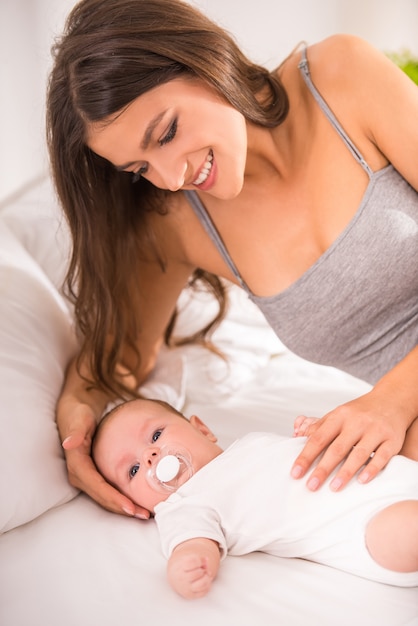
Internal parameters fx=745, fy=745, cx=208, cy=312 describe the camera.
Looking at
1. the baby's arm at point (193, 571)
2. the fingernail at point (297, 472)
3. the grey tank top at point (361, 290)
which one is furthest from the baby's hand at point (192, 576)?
the grey tank top at point (361, 290)

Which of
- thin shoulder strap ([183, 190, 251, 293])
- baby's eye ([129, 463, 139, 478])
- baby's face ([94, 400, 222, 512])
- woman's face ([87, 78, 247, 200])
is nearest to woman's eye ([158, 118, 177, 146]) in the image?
woman's face ([87, 78, 247, 200])

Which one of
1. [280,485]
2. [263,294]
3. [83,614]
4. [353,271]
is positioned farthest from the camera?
[263,294]

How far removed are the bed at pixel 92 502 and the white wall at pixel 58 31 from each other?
0.32 metres

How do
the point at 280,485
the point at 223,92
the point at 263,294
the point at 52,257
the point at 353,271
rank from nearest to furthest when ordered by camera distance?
the point at 280,485 → the point at 223,92 → the point at 353,271 → the point at 263,294 → the point at 52,257

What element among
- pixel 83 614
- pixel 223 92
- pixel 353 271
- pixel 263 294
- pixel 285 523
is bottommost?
pixel 83 614

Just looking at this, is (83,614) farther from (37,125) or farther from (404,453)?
(37,125)

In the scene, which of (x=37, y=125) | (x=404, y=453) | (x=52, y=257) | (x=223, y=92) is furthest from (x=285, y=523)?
(x=37, y=125)

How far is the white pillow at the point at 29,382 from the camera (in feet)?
4.62

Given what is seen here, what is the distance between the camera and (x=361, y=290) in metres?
1.54

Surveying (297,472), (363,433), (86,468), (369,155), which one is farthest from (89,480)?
(369,155)

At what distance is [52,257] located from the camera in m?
2.13

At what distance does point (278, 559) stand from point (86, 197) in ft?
2.91

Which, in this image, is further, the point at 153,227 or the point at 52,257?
the point at 52,257

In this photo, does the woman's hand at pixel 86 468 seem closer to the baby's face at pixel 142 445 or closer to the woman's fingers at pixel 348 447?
the baby's face at pixel 142 445
